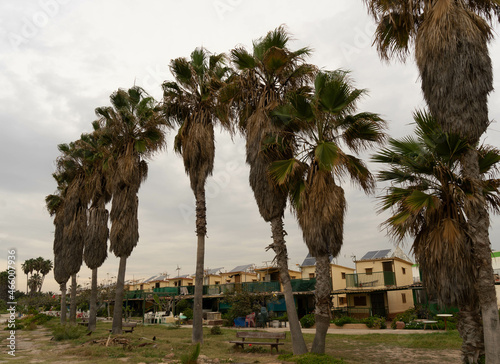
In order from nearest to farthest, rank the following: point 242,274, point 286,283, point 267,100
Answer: point 286,283
point 267,100
point 242,274

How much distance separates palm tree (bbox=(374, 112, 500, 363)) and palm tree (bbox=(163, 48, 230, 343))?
31.8 feet

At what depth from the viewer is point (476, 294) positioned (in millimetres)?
8484

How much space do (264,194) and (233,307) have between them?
18065 mm

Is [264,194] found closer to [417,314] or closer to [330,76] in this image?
[330,76]

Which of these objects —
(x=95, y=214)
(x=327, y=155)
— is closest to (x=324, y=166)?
(x=327, y=155)

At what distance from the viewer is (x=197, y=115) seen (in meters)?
18.5

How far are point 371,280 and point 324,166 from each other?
74.5 ft

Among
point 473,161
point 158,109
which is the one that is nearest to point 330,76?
point 473,161

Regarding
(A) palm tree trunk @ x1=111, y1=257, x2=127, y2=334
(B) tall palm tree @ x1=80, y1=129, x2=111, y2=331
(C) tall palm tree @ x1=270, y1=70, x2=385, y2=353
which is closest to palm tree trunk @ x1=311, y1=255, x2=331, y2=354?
(C) tall palm tree @ x1=270, y1=70, x2=385, y2=353

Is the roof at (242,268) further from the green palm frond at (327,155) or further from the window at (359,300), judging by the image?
the green palm frond at (327,155)

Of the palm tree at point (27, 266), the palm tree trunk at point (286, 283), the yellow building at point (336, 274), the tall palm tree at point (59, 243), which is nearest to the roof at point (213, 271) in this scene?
the yellow building at point (336, 274)

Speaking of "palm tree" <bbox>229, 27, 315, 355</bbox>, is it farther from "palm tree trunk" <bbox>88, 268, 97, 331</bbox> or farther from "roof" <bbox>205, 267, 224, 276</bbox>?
"roof" <bbox>205, 267, 224, 276</bbox>

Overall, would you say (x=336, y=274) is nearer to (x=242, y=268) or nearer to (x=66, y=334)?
(x=242, y=268)

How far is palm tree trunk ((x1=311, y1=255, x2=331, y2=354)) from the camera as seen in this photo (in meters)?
11.5
